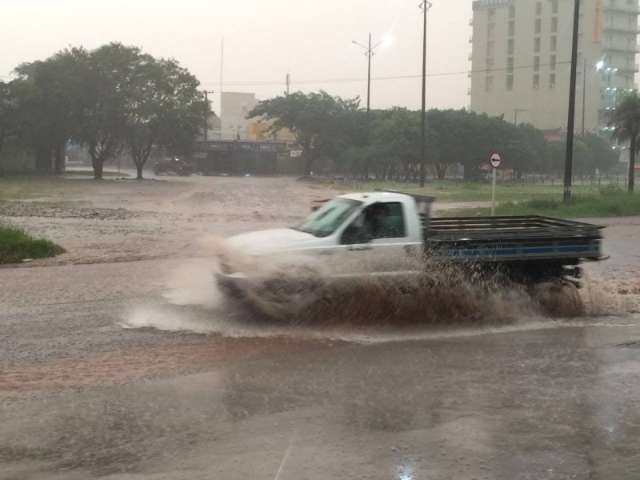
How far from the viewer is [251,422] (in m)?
6.10

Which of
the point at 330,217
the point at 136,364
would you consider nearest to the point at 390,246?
the point at 330,217

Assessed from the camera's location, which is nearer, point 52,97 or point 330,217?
point 330,217

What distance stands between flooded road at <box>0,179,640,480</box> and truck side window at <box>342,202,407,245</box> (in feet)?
3.91

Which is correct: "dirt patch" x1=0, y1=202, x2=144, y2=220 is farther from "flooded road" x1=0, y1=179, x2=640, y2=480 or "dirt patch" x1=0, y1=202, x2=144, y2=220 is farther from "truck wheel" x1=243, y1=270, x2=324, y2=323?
"truck wheel" x1=243, y1=270, x2=324, y2=323

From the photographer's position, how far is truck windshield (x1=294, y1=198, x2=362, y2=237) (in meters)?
10.1

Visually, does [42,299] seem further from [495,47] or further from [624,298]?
→ [495,47]

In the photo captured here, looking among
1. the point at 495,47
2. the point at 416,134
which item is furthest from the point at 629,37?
the point at 416,134

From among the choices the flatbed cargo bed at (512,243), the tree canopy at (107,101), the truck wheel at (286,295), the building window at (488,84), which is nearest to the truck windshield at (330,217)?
the truck wheel at (286,295)

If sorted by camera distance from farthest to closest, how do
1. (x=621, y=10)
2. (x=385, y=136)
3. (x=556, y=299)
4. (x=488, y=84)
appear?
(x=621, y=10) < (x=488, y=84) < (x=385, y=136) < (x=556, y=299)

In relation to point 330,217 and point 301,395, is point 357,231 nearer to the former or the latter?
point 330,217

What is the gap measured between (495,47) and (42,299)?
403 feet

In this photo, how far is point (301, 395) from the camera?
6.88m

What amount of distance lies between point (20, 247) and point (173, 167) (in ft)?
209

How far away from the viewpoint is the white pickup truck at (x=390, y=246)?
379 inches
